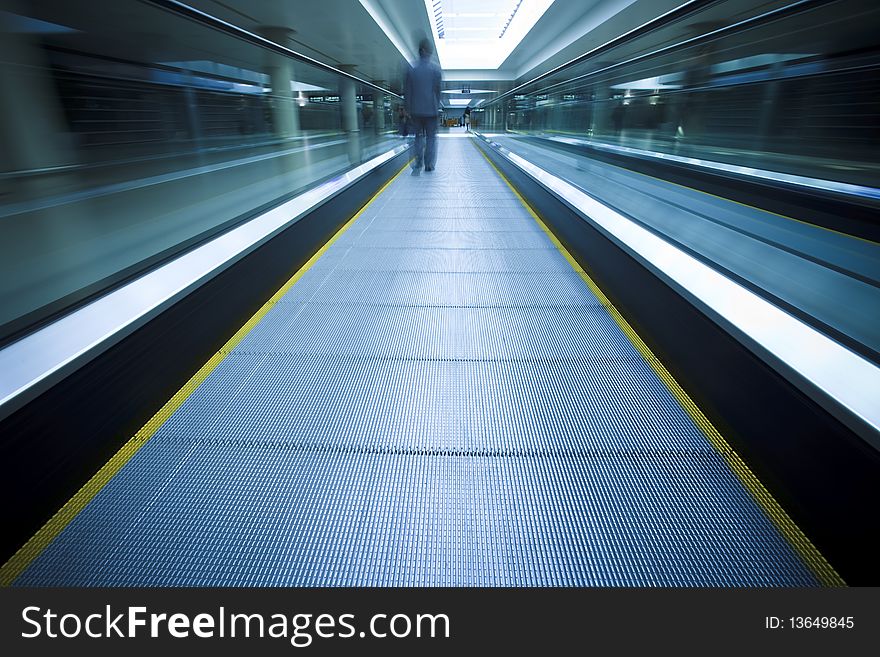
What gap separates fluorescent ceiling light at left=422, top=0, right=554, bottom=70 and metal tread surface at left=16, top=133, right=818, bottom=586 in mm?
12746

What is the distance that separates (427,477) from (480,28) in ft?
74.2

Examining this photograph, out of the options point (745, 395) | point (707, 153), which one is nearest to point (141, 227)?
point (745, 395)

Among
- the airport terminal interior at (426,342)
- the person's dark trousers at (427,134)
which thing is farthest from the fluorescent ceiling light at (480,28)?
the airport terminal interior at (426,342)

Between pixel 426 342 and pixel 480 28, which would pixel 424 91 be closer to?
pixel 426 342

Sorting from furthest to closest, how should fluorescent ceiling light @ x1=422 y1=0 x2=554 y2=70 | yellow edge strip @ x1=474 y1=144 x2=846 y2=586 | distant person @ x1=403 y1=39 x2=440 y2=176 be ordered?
fluorescent ceiling light @ x1=422 y1=0 x2=554 y2=70 < distant person @ x1=403 y1=39 x2=440 y2=176 < yellow edge strip @ x1=474 y1=144 x2=846 y2=586

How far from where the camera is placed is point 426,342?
2463mm

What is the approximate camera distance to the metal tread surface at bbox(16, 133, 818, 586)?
1.25 metres

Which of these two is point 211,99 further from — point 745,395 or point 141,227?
point 745,395

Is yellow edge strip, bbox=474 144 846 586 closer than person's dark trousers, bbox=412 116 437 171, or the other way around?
yellow edge strip, bbox=474 144 846 586

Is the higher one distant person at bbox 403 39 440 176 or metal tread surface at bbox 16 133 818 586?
distant person at bbox 403 39 440 176

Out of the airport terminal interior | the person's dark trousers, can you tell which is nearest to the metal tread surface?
the airport terminal interior

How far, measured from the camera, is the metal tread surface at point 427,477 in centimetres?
125

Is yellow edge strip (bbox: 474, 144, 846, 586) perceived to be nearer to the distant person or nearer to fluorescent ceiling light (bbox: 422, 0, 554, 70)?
the distant person

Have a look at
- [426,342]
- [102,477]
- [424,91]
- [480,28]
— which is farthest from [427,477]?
[480,28]
